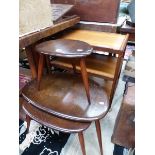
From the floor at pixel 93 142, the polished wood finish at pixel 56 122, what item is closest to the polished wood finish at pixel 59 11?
the polished wood finish at pixel 56 122

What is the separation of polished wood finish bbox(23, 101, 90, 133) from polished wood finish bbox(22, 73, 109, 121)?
36 mm

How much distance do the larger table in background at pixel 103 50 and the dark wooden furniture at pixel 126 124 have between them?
0.18 metres

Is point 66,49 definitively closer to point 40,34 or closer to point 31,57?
point 40,34

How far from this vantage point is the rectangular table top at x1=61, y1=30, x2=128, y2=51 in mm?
1165

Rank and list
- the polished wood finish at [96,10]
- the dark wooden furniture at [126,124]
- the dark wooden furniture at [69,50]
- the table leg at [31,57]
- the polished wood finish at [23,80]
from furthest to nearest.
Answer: the polished wood finish at [96,10] → the polished wood finish at [23,80] → the table leg at [31,57] → the dark wooden furniture at [126,124] → the dark wooden furniture at [69,50]

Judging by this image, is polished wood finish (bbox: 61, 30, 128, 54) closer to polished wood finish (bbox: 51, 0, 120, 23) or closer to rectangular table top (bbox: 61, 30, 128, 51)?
rectangular table top (bbox: 61, 30, 128, 51)

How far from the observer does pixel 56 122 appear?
897mm

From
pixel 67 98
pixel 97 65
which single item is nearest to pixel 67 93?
pixel 67 98

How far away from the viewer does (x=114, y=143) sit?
1191mm

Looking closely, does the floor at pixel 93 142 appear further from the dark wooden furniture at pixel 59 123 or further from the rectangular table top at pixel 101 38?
the rectangular table top at pixel 101 38

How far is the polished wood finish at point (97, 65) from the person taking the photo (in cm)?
130

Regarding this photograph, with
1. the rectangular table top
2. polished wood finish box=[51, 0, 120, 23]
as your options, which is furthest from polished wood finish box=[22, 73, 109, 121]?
polished wood finish box=[51, 0, 120, 23]
